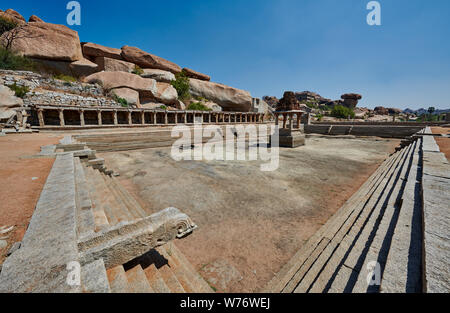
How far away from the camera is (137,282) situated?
1.95 meters

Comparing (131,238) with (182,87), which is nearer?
(131,238)

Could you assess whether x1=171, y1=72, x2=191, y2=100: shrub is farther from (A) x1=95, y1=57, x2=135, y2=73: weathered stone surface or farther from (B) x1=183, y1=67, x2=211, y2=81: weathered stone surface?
(A) x1=95, y1=57, x2=135, y2=73: weathered stone surface

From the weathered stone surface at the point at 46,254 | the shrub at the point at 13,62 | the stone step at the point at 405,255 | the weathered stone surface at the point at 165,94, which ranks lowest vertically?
the stone step at the point at 405,255

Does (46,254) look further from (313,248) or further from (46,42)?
(46,42)

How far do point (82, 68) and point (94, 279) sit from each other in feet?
114

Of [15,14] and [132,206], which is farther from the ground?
[15,14]

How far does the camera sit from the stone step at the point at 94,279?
1.27m

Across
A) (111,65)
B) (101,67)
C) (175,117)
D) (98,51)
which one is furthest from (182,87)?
(98,51)

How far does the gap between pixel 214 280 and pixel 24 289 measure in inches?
79.5

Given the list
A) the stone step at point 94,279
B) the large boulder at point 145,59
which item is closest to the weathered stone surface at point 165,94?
the large boulder at point 145,59

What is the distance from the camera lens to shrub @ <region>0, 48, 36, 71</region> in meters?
19.4

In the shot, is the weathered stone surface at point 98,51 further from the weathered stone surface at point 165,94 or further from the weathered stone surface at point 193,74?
the weathered stone surface at point 193,74

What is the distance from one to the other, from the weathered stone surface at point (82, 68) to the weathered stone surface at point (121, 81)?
2.54m

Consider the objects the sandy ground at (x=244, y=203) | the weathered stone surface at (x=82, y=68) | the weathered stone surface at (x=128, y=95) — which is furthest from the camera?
the weathered stone surface at (x=82, y=68)
